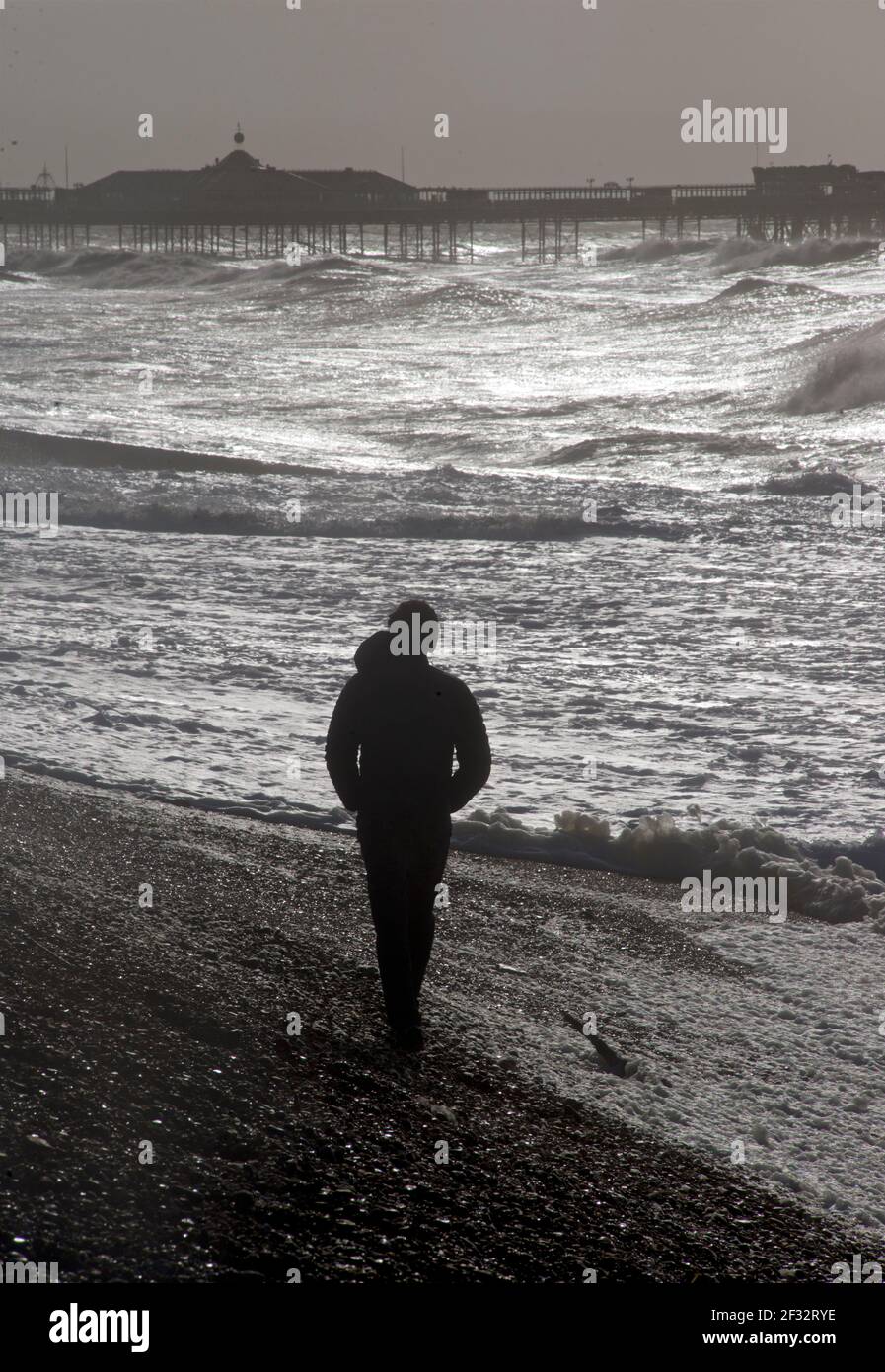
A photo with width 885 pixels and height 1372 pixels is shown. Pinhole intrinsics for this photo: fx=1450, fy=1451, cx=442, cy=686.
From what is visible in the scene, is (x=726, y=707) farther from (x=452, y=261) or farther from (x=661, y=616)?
(x=452, y=261)

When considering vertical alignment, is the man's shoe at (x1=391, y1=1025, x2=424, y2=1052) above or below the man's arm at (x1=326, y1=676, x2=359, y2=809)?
below

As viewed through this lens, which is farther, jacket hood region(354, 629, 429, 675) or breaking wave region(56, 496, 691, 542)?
breaking wave region(56, 496, 691, 542)

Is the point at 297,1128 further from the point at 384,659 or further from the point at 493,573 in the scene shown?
the point at 493,573

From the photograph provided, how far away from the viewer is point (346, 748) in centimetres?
412

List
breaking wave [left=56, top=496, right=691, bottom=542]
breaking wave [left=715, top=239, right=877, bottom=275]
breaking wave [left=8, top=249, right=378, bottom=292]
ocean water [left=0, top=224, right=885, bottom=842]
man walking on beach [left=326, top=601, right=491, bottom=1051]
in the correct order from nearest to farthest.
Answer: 1. man walking on beach [left=326, top=601, right=491, bottom=1051]
2. ocean water [left=0, top=224, right=885, bottom=842]
3. breaking wave [left=56, top=496, right=691, bottom=542]
4. breaking wave [left=715, top=239, right=877, bottom=275]
5. breaking wave [left=8, top=249, right=378, bottom=292]

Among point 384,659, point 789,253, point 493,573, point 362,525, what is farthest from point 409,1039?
point 789,253

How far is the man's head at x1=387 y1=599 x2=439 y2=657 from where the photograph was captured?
411cm

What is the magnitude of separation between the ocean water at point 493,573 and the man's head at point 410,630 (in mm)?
2527

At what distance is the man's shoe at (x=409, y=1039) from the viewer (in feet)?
13.6

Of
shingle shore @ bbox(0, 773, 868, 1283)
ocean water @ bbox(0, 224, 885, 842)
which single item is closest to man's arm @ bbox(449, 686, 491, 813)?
shingle shore @ bbox(0, 773, 868, 1283)

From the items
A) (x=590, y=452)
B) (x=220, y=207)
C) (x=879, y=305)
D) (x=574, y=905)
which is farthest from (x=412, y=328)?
(x=574, y=905)

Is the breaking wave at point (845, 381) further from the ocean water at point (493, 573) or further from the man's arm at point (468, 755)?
the man's arm at point (468, 755)

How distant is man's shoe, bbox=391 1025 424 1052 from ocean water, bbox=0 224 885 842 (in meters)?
2.44

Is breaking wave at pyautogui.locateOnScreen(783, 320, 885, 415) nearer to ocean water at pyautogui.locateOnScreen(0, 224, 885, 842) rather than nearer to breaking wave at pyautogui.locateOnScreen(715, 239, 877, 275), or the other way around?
ocean water at pyautogui.locateOnScreen(0, 224, 885, 842)
